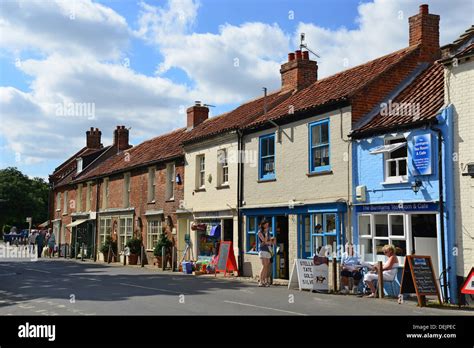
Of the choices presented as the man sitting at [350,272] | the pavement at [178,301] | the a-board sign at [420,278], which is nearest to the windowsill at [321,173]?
the man sitting at [350,272]

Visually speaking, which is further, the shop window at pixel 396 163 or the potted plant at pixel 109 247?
the potted plant at pixel 109 247

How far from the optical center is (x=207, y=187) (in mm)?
24938

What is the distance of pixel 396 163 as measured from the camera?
15.9 metres

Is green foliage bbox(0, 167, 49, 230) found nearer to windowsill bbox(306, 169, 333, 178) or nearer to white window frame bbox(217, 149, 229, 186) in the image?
white window frame bbox(217, 149, 229, 186)

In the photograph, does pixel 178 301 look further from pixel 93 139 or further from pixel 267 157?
pixel 93 139

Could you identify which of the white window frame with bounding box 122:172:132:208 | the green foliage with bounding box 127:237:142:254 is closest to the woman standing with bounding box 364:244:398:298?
the green foliage with bounding box 127:237:142:254

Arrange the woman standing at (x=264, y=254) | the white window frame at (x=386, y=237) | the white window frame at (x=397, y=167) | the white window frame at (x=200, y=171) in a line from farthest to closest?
1. the white window frame at (x=200, y=171)
2. the woman standing at (x=264, y=254)
3. the white window frame at (x=397, y=167)
4. the white window frame at (x=386, y=237)

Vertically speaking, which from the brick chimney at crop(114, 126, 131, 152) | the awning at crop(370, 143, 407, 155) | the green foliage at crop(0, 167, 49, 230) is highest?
the brick chimney at crop(114, 126, 131, 152)

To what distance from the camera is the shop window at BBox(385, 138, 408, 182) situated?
15727mm

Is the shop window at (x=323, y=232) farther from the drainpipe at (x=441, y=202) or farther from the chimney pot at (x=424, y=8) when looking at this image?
the chimney pot at (x=424, y=8)

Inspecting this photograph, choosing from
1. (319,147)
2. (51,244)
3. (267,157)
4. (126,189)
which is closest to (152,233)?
(126,189)

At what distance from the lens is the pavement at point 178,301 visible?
11.5 m

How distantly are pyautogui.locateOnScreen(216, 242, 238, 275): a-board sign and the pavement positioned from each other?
329 centimetres

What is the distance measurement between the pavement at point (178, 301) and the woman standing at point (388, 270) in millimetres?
725
